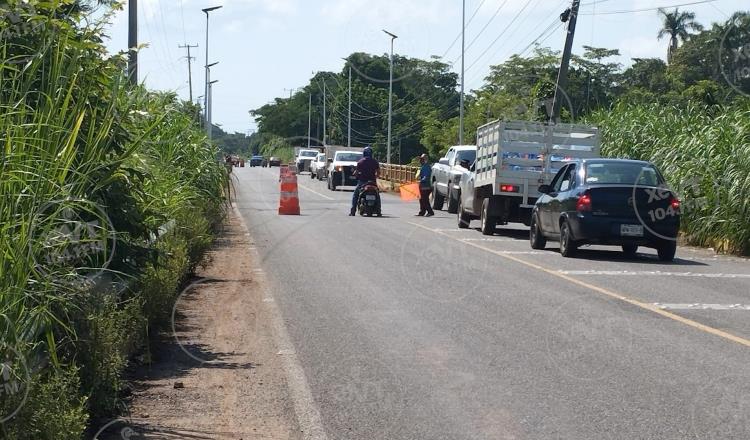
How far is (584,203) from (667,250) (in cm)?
156

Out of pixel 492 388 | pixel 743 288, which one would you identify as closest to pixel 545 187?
pixel 743 288

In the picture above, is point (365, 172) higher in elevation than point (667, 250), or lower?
higher

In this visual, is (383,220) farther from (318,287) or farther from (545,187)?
(318,287)

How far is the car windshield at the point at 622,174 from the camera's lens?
730 inches

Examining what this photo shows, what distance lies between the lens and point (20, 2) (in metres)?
8.03

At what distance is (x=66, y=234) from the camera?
6.63 meters

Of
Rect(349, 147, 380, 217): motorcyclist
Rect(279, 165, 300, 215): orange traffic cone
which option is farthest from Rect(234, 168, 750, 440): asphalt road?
Rect(279, 165, 300, 215): orange traffic cone

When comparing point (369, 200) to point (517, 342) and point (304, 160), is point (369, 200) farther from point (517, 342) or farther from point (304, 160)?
point (304, 160)

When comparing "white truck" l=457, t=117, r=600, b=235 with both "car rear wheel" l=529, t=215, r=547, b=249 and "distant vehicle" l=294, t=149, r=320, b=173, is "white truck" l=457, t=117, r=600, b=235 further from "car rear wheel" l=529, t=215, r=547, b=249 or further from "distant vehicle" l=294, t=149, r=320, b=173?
"distant vehicle" l=294, t=149, r=320, b=173

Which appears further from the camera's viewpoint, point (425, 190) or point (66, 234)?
point (425, 190)

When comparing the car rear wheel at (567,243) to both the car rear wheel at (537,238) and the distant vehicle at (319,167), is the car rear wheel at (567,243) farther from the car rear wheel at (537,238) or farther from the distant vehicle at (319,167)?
the distant vehicle at (319,167)

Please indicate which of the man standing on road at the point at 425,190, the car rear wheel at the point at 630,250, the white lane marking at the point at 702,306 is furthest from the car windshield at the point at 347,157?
the white lane marking at the point at 702,306

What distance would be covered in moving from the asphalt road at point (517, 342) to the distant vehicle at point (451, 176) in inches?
541

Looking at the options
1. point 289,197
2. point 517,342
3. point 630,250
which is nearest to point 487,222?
point 630,250
